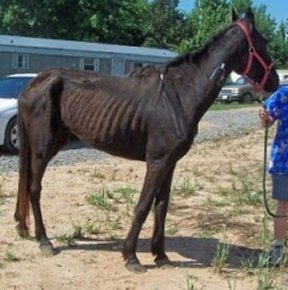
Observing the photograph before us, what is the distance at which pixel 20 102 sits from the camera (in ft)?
20.5

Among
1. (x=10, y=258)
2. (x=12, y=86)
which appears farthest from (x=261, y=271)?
(x=12, y=86)

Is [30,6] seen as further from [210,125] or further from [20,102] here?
[20,102]

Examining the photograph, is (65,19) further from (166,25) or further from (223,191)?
(223,191)

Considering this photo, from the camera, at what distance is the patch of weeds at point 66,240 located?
6.40 metres

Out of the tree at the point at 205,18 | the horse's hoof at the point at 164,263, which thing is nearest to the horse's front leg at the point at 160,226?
the horse's hoof at the point at 164,263

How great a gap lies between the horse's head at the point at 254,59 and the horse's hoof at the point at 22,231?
256 centimetres

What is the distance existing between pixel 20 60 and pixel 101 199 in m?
25.0

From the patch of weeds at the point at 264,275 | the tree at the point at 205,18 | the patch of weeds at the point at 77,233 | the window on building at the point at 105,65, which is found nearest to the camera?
the patch of weeds at the point at 264,275

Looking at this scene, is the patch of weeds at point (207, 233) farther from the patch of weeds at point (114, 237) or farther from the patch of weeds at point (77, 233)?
the patch of weeds at point (77, 233)

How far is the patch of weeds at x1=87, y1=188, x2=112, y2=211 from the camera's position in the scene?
780 cm

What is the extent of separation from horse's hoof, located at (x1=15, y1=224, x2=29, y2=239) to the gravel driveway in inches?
147

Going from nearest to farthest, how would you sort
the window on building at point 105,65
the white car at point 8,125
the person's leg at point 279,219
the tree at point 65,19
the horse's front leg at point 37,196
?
1. the person's leg at point 279,219
2. the horse's front leg at point 37,196
3. the white car at point 8,125
4. the window on building at point 105,65
5. the tree at point 65,19

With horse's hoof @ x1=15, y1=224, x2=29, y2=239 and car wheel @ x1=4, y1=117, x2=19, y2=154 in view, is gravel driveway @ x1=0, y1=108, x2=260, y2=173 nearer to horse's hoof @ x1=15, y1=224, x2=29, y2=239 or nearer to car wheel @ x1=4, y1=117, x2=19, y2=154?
car wheel @ x1=4, y1=117, x2=19, y2=154

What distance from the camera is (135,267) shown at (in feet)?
18.6
